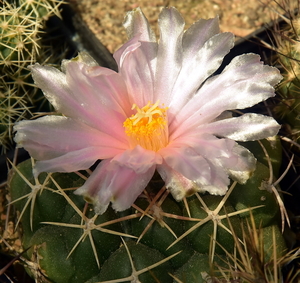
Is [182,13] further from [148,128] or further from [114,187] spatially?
[114,187]

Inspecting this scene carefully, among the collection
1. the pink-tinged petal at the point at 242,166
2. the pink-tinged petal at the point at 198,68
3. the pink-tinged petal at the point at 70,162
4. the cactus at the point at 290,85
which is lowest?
the cactus at the point at 290,85

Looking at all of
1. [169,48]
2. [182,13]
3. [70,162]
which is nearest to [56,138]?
[70,162]

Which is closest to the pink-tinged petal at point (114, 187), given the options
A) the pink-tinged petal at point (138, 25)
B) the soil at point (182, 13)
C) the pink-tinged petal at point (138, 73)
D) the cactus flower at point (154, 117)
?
the cactus flower at point (154, 117)

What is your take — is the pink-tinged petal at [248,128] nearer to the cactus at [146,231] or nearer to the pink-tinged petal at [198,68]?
the cactus at [146,231]

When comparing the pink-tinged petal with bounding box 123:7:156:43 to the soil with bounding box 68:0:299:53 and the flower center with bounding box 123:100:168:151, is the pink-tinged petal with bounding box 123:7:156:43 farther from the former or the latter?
the soil with bounding box 68:0:299:53

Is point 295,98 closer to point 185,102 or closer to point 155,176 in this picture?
point 185,102

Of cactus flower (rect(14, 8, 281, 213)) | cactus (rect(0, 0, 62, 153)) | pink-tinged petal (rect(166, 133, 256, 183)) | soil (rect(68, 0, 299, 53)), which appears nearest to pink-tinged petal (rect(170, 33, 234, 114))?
cactus flower (rect(14, 8, 281, 213))

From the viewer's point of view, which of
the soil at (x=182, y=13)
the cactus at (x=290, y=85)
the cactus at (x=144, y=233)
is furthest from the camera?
the soil at (x=182, y=13)

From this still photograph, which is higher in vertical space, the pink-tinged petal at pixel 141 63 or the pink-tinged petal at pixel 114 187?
the pink-tinged petal at pixel 141 63
